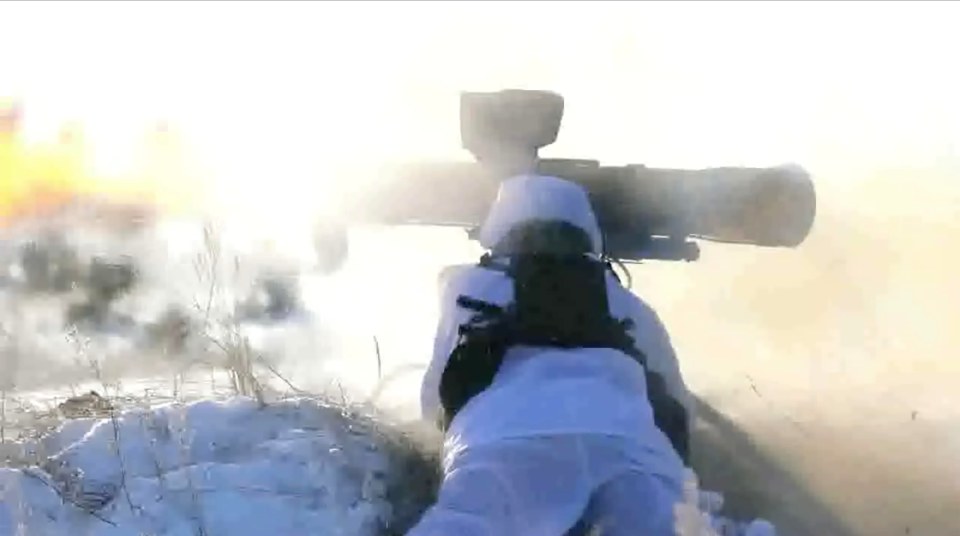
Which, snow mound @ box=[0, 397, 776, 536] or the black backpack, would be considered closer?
snow mound @ box=[0, 397, 776, 536]

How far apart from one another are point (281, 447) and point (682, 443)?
1.56 metres

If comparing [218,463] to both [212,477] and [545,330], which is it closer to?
[212,477]

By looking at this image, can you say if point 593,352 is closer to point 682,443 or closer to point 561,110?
point 682,443

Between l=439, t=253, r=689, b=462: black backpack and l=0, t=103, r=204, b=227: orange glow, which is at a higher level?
l=439, t=253, r=689, b=462: black backpack

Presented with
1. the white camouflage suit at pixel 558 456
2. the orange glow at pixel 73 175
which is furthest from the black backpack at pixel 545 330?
the orange glow at pixel 73 175

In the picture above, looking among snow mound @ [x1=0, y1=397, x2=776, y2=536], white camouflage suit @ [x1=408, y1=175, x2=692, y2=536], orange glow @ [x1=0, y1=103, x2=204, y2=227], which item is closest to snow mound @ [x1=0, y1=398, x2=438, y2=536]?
snow mound @ [x1=0, y1=397, x2=776, y2=536]

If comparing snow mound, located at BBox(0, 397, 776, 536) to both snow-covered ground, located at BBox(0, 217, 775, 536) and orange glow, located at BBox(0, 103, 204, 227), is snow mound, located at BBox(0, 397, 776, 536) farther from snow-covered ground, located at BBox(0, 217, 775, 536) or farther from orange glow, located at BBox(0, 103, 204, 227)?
orange glow, located at BBox(0, 103, 204, 227)

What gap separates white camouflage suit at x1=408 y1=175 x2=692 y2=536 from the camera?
4.81 meters

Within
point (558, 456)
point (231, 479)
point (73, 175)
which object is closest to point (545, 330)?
point (558, 456)

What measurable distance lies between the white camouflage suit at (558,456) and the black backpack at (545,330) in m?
0.10

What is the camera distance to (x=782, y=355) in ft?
39.0

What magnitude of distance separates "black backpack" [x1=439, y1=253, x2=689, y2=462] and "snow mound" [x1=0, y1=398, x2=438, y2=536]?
0.48 metres

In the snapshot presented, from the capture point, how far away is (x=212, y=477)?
17.9ft

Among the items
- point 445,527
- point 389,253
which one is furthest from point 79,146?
point 445,527
